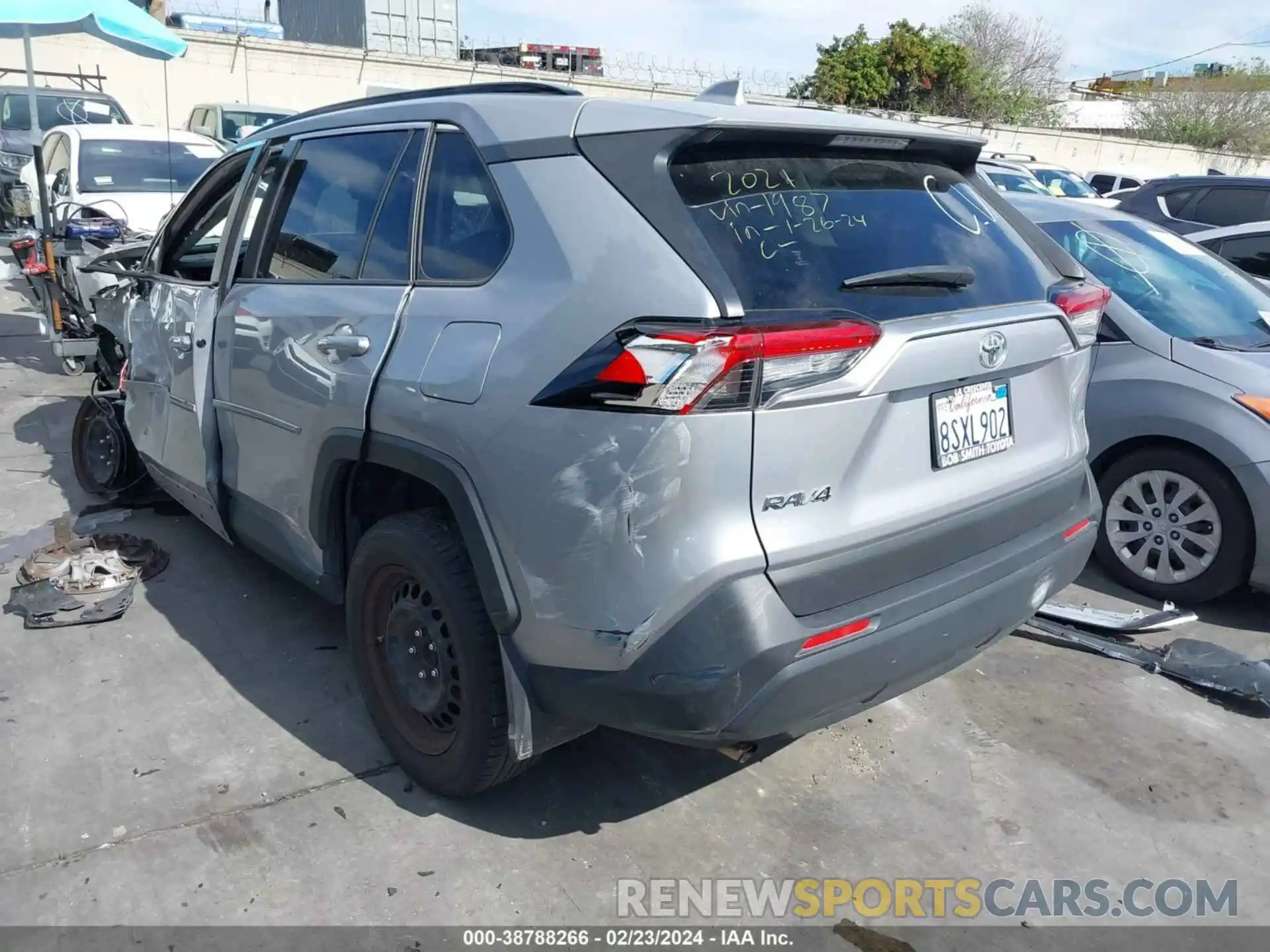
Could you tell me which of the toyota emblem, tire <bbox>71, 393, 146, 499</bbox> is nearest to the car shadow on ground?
tire <bbox>71, 393, 146, 499</bbox>

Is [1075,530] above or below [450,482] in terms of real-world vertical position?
below

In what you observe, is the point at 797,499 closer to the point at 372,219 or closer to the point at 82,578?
the point at 372,219

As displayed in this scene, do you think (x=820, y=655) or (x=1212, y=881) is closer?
(x=820, y=655)

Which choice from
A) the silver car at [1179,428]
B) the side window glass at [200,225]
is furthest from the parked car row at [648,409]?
the silver car at [1179,428]

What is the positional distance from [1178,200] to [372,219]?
11.0 m

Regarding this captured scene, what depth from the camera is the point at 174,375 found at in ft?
13.5

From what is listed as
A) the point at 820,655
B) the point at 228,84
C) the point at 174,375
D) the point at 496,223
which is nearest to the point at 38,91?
the point at 228,84

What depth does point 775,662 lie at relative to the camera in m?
2.21

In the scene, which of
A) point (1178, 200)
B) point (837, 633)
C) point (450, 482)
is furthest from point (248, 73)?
point (837, 633)

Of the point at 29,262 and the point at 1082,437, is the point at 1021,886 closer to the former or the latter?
the point at 1082,437

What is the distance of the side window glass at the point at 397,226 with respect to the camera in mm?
2918

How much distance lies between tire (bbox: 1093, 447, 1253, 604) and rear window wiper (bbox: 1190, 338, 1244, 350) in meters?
0.50

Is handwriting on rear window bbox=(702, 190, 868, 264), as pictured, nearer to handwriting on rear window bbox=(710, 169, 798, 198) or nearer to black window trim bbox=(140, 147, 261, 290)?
handwriting on rear window bbox=(710, 169, 798, 198)

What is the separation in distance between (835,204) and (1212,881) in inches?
85.9
